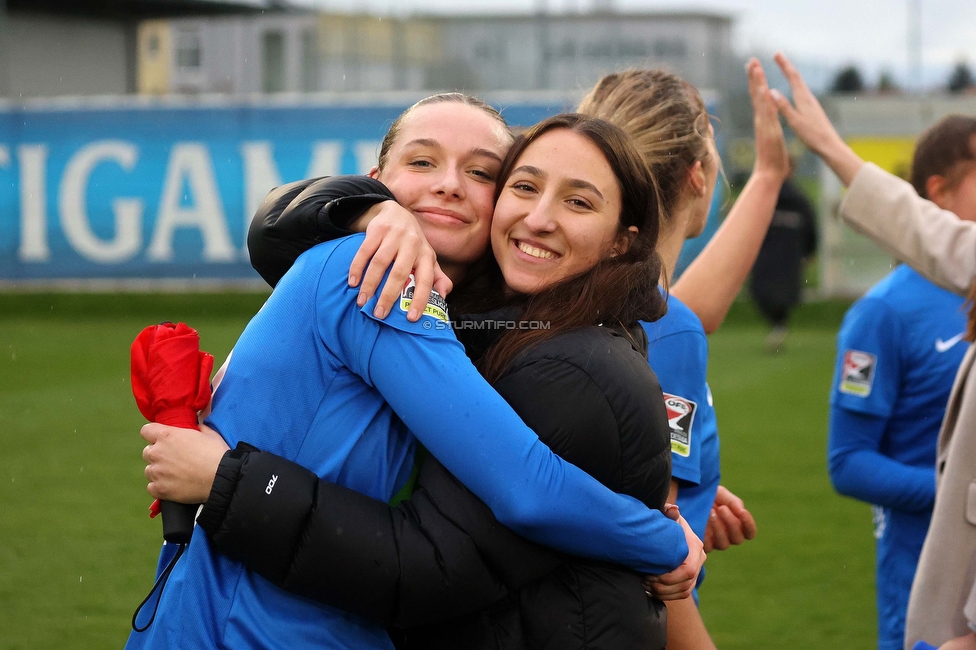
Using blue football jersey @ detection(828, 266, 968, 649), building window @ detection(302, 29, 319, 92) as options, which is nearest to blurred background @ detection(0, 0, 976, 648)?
building window @ detection(302, 29, 319, 92)

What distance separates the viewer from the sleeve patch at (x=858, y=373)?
3254 mm

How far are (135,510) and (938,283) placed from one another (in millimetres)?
5242

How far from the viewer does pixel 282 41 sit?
655 inches

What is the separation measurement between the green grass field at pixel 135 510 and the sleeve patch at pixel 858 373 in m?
1.67

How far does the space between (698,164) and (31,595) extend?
4.18 meters

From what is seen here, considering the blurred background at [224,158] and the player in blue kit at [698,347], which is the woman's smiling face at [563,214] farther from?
the blurred background at [224,158]

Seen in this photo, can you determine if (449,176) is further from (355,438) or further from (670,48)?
(670,48)

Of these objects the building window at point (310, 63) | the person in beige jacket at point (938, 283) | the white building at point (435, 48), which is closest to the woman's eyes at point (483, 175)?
the person in beige jacket at point (938, 283)

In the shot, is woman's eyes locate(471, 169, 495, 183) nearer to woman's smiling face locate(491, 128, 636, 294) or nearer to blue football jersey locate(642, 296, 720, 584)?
woman's smiling face locate(491, 128, 636, 294)

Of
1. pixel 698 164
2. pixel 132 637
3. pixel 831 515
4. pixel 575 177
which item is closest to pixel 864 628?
pixel 831 515

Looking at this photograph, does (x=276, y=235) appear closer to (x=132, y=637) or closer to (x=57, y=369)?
(x=132, y=637)

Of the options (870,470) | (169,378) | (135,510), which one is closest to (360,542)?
(169,378)

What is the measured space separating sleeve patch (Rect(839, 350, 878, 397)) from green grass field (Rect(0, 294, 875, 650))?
167 cm

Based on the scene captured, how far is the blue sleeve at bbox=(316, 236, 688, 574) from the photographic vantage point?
1578 millimetres
